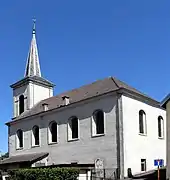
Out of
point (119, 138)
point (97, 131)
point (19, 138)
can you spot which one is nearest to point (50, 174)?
point (119, 138)

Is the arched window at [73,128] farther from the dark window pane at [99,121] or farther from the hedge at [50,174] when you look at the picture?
the hedge at [50,174]

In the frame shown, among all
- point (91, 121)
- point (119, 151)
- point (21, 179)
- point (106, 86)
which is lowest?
point (21, 179)

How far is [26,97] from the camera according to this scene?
4722cm

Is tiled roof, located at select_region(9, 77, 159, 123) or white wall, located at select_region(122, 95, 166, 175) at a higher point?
tiled roof, located at select_region(9, 77, 159, 123)

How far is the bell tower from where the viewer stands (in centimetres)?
4688

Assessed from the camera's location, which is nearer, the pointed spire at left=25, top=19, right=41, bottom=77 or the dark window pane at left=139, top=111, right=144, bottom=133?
the dark window pane at left=139, top=111, right=144, bottom=133

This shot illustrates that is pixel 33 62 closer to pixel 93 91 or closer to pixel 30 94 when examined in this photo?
pixel 30 94

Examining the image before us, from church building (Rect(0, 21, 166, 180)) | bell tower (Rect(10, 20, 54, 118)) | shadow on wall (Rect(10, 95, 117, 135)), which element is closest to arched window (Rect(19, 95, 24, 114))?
bell tower (Rect(10, 20, 54, 118))

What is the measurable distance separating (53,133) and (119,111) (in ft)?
34.1

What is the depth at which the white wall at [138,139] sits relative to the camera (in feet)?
104

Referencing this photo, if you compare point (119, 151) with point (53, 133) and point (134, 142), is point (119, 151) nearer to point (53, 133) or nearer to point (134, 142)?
point (134, 142)

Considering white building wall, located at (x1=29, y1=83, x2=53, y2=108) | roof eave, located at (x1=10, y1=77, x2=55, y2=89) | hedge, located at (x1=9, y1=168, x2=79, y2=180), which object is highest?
roof eave, located at (x1=10, y1=77, x2=55, y2=89)

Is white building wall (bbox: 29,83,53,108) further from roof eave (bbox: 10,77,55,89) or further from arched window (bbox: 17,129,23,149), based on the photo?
arched window (bbox: 17,129,23,149)

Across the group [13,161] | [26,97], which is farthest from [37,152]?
[26,97]
